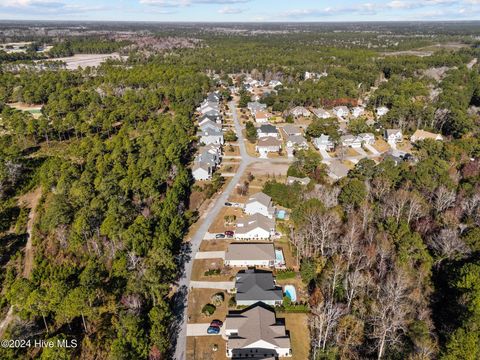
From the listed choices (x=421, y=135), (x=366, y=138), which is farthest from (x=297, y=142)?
(x=421, y=135)

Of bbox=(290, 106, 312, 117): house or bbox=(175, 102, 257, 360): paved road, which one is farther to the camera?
bbox=(290, 106, 312, 117): house

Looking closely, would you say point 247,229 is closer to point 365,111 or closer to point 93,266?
point 93,266

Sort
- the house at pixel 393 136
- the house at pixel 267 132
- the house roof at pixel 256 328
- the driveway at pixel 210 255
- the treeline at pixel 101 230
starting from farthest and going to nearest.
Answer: the house at pixel 267 132 → the house at pixel 393 136 → the driveway at pixel 210 255 → the treeline at pixel 101 230 → the house roof at pixel 256 328

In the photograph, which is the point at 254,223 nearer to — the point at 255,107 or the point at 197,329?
the point at 197,329

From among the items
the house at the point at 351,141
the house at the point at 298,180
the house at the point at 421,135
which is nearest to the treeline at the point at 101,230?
the house at the point at 298,180

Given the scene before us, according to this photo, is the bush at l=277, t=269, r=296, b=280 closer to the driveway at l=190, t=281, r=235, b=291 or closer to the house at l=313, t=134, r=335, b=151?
the driveway at l=190, t=281, r=235, b=291

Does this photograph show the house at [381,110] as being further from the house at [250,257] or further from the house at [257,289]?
the house at [257,289]

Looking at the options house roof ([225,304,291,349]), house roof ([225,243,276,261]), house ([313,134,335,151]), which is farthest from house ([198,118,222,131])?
house roof ([225,304,291,349])
